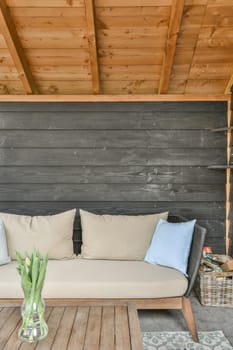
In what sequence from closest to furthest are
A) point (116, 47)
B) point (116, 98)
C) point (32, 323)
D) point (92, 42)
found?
point (32, 323) → point (92, 42) → point (116, 47) → point (116, 98)

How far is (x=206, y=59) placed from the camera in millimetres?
2805

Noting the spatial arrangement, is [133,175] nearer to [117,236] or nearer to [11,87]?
[117,236]

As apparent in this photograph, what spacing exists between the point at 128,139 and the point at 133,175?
0.38 meters

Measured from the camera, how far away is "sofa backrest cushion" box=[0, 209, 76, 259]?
2.81 meters

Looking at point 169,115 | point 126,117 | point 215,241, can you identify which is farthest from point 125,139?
point 215,241

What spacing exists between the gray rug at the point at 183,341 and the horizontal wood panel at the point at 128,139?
1759 millimetres

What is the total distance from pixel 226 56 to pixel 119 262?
203 cm

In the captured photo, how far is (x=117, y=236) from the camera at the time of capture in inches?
113

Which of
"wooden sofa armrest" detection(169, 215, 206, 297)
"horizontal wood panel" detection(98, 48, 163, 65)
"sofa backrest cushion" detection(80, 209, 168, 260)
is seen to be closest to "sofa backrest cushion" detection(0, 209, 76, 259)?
"sofa backrest cushion" detection(80, 209, 168, 260)

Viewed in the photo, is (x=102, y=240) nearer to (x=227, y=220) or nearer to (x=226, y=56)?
(x=227, y=220)

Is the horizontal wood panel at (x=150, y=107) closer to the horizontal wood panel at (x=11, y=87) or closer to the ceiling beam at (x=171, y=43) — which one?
the ceiling beam at (x=171, y=43)

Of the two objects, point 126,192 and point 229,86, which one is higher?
point 229,86

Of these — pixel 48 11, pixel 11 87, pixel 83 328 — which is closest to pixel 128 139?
pixel 11 87

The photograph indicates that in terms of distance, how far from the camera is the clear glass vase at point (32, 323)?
5.00ft
